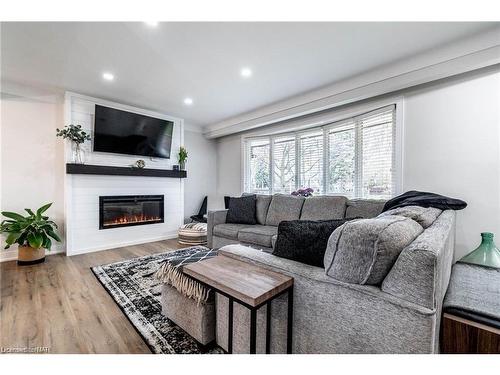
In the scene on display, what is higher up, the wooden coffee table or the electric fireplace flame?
the wooden coffee table

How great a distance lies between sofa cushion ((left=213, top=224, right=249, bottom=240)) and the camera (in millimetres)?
3214

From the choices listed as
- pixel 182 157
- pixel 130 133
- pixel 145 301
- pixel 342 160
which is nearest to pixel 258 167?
pixel 182 157

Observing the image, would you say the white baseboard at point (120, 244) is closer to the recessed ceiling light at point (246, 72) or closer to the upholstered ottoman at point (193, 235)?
the upholstered ottoman at point (193, 235)

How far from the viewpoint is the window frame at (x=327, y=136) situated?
280 centimetres

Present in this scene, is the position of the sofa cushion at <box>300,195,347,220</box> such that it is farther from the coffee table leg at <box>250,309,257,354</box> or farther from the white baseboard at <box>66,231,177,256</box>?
the white baseboard at <box>66,231,177,256</box>

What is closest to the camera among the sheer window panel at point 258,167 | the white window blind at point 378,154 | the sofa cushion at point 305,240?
the sofa cushion at point 305,240

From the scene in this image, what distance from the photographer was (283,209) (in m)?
3.39

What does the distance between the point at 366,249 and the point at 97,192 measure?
156 inches

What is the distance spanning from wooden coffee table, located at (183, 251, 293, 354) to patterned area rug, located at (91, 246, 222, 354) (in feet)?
1.82

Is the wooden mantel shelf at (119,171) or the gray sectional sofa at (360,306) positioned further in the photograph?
the wooden mantel shelf at (119,171)

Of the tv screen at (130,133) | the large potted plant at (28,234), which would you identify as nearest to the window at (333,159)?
the tv screen at (130,133)

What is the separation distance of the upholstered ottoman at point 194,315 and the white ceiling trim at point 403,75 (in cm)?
290
